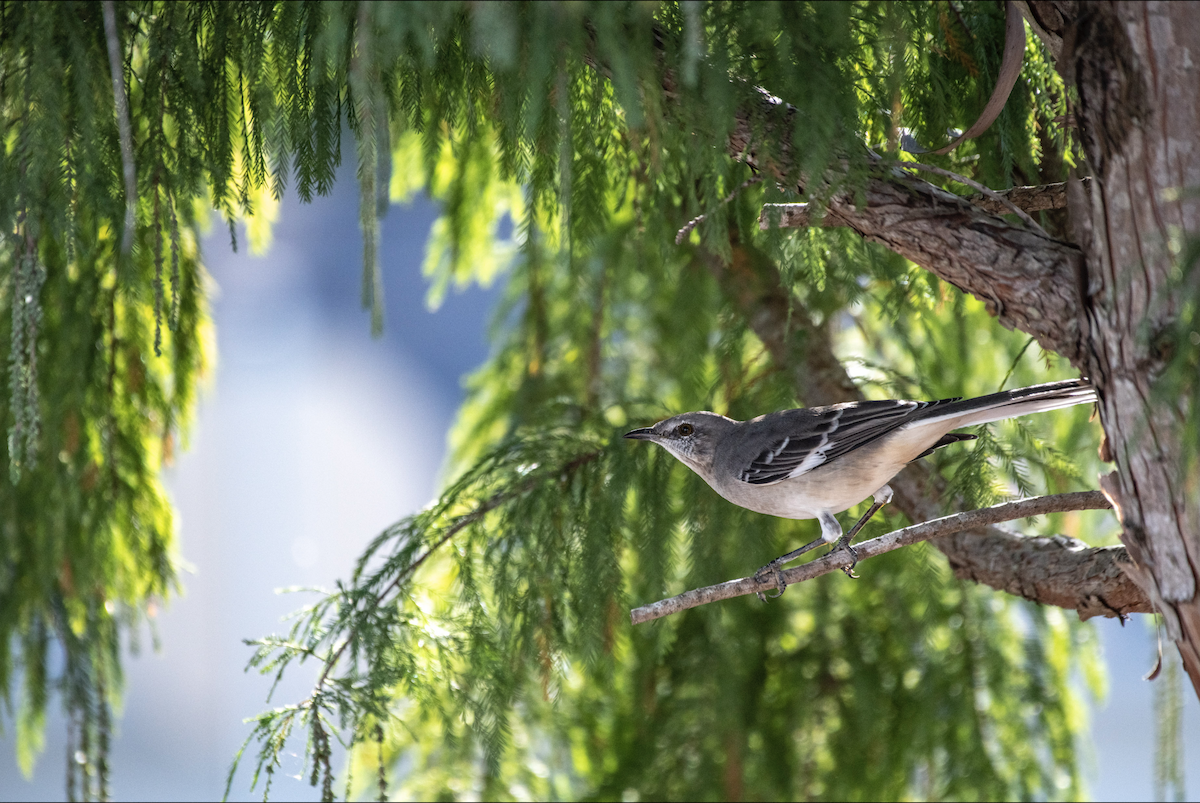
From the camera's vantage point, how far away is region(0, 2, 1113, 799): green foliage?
1.86 m

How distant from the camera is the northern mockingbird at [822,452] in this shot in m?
2.59

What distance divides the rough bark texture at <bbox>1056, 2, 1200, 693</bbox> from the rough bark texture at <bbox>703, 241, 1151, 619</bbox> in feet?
0.67

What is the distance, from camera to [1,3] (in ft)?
7.34

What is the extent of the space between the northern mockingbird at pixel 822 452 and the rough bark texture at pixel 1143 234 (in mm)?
702

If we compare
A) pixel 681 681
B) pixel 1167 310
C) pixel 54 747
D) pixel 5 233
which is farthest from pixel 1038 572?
pixel 54 747

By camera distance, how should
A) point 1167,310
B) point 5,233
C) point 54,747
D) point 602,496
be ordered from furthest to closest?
1. point 54,747
2. point 602,496
3. point 5,233
4. point 1167,310

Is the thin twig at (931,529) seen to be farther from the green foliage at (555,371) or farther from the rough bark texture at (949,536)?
the green foliage at (555,371)

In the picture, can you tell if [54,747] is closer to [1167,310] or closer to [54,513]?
[54,513]

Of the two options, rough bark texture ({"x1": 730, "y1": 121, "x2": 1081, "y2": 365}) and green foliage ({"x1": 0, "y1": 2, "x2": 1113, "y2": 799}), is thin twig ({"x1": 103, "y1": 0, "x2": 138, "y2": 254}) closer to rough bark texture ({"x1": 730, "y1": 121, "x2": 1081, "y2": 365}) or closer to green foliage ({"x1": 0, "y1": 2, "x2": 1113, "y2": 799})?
green foliage ({"x1": 0, "y1": 2, "x2": 1113, "y2": 799})

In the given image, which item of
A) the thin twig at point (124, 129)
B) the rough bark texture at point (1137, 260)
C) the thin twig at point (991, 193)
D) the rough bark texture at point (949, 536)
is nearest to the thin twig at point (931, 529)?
the rough bark texture at point (949, 536)

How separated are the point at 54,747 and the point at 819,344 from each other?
253 inches

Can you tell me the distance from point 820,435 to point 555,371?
2184 millimetres

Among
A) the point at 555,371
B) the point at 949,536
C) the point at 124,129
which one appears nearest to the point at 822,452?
the point at 949,536

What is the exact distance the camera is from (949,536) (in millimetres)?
2961
